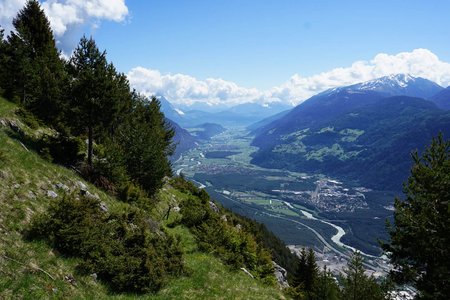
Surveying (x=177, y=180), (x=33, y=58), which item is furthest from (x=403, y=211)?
(x=33, y=58)

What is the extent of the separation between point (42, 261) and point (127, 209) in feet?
50.0

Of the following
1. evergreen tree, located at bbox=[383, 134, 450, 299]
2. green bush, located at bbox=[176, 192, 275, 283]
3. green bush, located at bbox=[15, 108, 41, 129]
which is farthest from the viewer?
green bush, located at bbox=[15, 108, 41, 129]

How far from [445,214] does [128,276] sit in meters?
22.3

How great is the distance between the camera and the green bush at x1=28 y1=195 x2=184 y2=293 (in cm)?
1950

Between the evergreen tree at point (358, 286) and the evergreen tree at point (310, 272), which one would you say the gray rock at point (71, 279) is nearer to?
the evergreen tree at point (358, 286)

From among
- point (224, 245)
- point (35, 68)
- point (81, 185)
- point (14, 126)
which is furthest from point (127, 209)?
point (35, 68)

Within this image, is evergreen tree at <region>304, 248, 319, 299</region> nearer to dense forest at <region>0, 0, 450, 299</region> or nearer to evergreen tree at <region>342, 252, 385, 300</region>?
dense forest at <region>0, 0, 450, 299</region>

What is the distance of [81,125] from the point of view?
36.0 m

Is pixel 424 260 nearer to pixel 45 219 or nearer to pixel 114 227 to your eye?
pixel 114 227

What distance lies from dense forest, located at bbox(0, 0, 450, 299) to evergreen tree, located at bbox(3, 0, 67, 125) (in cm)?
14

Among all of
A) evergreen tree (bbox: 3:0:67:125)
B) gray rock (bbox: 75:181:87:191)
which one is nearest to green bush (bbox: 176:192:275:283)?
gray rock (bbox: 75:181:87:191)

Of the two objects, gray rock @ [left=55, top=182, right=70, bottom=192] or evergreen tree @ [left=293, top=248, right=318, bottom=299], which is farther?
evergreen tree @ [left=293, top=248, right=318, bottom=299]

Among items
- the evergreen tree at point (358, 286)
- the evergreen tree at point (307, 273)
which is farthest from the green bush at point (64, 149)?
the evergreen tree at point (307, 273)

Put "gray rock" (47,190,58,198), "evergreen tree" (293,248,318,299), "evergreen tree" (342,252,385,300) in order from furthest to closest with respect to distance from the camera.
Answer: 1. "evergreen tree" (293,248,318,299)
2. "evergreen tree" (342,252,385,300)
3. "gray rock" (47,190,58,198)
